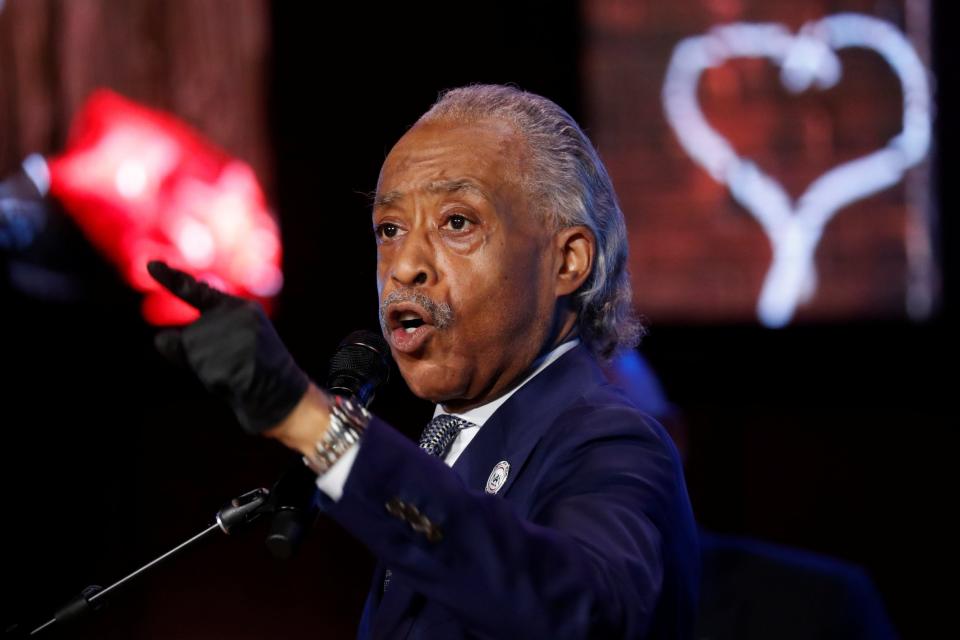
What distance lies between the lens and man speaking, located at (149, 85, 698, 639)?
0.99m

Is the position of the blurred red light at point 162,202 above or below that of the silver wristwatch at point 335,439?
below

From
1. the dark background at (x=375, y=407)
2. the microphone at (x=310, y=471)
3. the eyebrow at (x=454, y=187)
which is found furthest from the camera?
the dark background at (x=375, y=407)

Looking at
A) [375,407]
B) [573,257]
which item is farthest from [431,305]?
[375,407]

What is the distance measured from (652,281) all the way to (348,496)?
2.76 m

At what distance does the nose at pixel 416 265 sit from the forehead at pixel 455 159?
88 millimetres

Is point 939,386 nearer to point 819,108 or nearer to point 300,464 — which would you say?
point 819,108

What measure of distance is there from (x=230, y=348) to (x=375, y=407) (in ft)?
9.03

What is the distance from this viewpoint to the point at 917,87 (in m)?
3.51

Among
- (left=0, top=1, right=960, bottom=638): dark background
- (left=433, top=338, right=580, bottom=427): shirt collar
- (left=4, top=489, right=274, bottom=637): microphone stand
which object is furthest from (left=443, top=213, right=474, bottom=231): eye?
(left=0, top=1, right=960, bottom=638): dark background

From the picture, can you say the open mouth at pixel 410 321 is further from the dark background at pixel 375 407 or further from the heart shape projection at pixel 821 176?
the heart shape projection at pixel 821 176

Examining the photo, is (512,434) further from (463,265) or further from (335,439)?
(335,439)

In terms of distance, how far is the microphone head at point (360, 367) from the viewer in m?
1.37

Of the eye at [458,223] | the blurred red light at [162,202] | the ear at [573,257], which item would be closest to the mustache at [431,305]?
the eye at [458,223]

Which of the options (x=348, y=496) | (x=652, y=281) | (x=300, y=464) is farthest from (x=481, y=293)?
(x=652, y=281)
